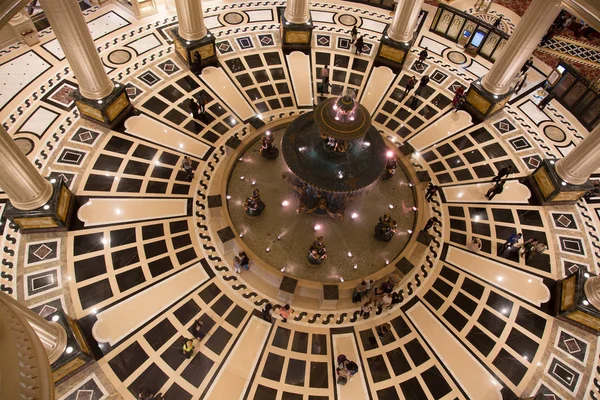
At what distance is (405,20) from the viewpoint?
1661 cm

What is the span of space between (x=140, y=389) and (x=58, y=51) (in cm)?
1396

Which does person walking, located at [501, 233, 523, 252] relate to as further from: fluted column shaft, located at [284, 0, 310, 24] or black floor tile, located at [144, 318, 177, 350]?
fluted column shaft, located at [284, 0, 310, 24]

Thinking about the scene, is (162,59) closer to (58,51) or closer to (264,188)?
(58,51)

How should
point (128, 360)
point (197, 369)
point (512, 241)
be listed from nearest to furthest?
point (128, 360) → point (197, 369) → point (512, 241)

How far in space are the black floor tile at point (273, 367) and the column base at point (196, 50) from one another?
463 inches

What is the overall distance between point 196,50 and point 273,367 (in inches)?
491

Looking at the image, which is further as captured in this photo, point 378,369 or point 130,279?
point 130,279

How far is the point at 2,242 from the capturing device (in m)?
11.4

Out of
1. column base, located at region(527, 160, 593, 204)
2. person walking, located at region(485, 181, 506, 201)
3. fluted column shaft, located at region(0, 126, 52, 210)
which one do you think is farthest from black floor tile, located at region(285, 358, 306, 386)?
column base, located at region(527, 160, 593, 204)

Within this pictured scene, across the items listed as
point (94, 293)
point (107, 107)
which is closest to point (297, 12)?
point (107, 107)

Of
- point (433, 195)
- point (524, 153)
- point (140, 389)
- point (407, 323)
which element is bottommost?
point (140, 389)

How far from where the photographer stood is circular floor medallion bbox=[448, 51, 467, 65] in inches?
731

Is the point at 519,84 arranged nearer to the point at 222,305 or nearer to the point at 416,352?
the point at 416,352

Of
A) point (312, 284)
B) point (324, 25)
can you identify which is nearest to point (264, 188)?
point (312, 284)
